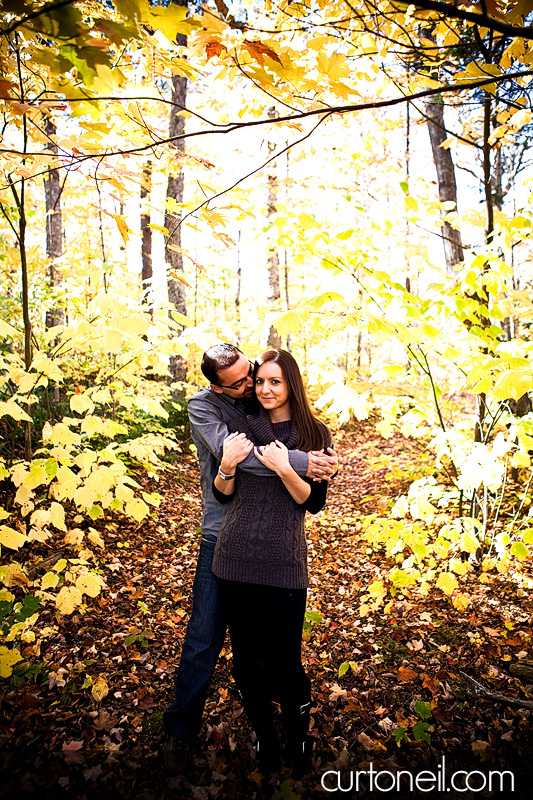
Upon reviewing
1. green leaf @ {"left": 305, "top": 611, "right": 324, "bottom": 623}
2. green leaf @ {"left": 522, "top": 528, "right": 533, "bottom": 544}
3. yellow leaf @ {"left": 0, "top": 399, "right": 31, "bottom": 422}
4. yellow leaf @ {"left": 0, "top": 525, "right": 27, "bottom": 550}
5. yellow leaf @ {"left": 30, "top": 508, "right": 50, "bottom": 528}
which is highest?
yellow leaf @ {"left": 0, "top": 399, "right": 31, "bottom": 422}

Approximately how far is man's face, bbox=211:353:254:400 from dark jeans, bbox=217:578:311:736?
93 cm

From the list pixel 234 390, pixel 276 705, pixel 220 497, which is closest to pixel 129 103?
pixel 234 390

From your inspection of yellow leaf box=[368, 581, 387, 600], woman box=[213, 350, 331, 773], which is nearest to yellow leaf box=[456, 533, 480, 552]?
yellow leaf box=[368, 581, 387, 600]

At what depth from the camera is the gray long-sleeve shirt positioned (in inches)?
84.0

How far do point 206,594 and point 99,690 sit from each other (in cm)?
100

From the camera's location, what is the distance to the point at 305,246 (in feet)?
9.86

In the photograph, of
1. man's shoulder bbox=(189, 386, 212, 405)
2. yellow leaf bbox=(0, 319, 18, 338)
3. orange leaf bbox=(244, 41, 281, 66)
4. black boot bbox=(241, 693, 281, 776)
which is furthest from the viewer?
yellow leaf bbox=(0, 319, 18, 338)

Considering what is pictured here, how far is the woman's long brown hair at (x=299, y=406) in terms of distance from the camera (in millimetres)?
2121

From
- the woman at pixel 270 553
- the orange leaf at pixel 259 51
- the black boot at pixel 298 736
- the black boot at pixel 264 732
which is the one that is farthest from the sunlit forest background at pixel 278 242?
the black boot at pixel 298 736

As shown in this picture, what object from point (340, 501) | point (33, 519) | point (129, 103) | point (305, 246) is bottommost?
point (340, 501)

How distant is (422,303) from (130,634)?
3145 mm

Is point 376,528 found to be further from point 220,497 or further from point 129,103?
point 129,103

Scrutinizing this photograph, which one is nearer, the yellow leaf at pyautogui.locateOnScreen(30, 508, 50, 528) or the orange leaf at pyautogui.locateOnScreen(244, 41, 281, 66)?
the orange leaf at pyautogui.locateOnScreen(244, 41, 281, 66)

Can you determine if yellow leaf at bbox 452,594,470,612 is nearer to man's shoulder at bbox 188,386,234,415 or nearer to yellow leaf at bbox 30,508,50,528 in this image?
man's shoulder at bbox 188,386,234,415
